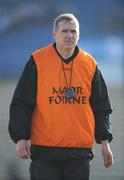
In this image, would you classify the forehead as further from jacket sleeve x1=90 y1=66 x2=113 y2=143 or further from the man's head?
jacket sleeve x1=90 y1=66 x2=113 y2=143

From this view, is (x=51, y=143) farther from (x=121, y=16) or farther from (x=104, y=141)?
(x=121, y=16)

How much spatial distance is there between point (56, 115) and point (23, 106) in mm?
194

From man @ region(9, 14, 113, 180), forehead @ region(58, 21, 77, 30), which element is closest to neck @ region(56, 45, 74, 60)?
man @ region(9, 14, 113, 180)

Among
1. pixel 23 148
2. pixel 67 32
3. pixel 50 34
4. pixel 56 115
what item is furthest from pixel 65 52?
pixel 50 34

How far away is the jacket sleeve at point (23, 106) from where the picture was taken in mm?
4676

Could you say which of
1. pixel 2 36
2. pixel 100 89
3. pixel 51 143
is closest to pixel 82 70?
pixel 100 89

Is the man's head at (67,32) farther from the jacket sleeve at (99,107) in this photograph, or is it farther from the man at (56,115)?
the jacket sleeve at (99,107)

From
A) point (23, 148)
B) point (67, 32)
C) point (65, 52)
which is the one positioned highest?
point (67, 32)

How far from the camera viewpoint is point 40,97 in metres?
4.68

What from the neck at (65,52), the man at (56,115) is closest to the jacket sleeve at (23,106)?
the man at (56,115)

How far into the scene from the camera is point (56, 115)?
4668 millimetres

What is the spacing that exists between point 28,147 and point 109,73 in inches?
222

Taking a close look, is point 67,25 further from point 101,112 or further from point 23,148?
point 23,148

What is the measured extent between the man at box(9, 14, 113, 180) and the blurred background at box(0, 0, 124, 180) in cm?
482
